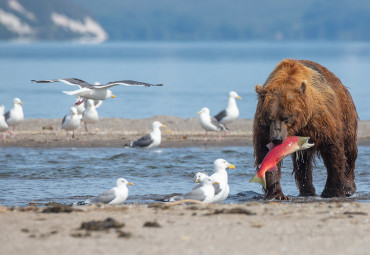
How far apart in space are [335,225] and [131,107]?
93.0 feet

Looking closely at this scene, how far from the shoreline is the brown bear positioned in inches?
291

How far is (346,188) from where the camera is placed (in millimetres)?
11492

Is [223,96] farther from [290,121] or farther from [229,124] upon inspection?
[290,121]

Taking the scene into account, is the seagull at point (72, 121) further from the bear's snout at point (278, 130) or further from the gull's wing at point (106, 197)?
the bear's snout at point (278, 130)

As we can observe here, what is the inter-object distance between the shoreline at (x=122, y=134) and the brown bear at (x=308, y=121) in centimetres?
740

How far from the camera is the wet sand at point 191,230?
22.9 ft

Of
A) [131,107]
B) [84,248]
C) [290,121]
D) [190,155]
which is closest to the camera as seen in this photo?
[84,248]

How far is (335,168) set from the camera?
10.9 meters

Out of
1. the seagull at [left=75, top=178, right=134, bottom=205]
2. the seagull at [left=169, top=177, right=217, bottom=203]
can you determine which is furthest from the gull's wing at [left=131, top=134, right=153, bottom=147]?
the seagull at [left=169, top=177, right=217, bottom=203]

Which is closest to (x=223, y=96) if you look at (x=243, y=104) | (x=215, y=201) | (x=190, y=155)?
(x=243, y=104)

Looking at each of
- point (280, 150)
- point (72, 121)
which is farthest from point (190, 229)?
point (72, 121)

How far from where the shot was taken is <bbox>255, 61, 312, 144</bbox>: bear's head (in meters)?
9.70

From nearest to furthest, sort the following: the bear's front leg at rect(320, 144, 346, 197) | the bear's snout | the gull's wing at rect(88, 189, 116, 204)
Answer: the bear's snout, the gull's wing at rect(88, 189, 116, 204), the bear's front leg at rect(320, 144, 346, 197)

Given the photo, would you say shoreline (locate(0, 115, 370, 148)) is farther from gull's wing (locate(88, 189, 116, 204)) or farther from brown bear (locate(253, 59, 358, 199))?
gull's wing (locate(88, 189, 116, 204))
